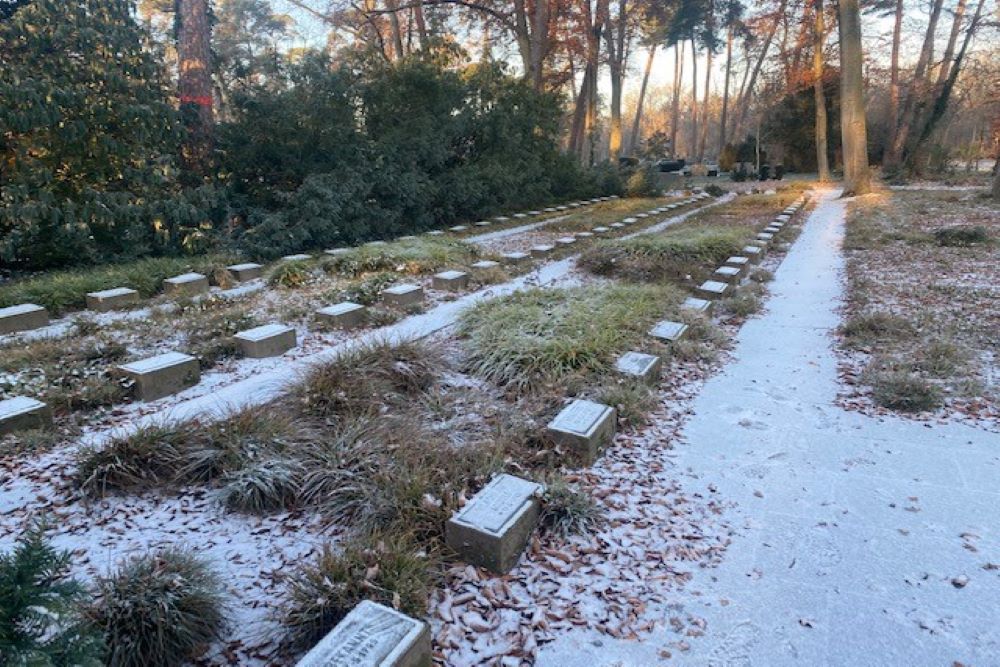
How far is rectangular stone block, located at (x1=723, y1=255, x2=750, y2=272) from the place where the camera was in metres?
6.36

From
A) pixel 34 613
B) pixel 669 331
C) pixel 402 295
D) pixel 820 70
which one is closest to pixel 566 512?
pixel 34 613

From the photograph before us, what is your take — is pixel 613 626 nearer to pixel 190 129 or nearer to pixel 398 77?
pixel 190 129

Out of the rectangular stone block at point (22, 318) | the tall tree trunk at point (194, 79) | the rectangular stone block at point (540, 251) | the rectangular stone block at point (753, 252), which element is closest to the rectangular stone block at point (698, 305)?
the rectangular stone block at point (753, 252)

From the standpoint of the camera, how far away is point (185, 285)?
5.68 m

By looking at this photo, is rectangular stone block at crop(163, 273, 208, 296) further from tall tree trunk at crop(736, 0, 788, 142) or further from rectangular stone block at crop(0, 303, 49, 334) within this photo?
tall tree trunk at crop(736, 0, 788, 142)

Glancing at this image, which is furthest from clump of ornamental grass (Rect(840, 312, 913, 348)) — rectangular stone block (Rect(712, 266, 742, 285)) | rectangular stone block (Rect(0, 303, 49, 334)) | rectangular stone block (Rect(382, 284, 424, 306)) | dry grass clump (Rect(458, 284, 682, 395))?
rectangular stone block (Rect(0, 303, 49, 334))

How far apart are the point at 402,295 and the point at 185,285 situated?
228cm

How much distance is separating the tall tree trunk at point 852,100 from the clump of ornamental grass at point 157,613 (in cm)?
1624

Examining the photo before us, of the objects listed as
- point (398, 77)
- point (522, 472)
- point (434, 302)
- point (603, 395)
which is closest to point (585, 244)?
point (434, 302)

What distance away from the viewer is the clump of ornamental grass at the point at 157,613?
1515 millimetres

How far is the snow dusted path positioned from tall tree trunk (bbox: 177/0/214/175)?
24.4 feet

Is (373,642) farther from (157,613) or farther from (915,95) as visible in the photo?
(915,95)

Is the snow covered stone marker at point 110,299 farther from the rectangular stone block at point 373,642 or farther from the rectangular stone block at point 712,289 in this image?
the rectangular stone block at point 712,289

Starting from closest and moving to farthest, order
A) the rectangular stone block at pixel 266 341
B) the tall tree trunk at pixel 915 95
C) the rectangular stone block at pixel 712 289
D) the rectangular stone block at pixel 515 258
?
the rectangular stone block at pixel 266 341 < the rectangular stone block at pixel 712 289 < the rectangular stone block at pixel 515 258 < the tall tree trunk at pixel 915 95
